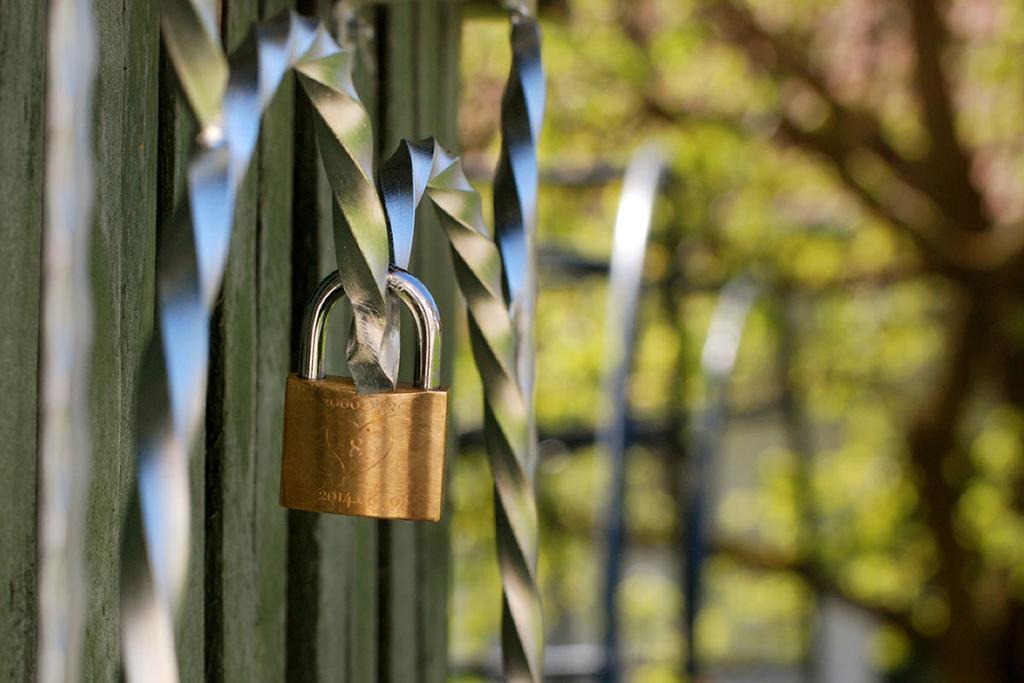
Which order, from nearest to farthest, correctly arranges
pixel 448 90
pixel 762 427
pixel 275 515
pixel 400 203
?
1. pixel 400 203
2. pixel 275 515
3. pixel 448 90
4. pixel 762 427

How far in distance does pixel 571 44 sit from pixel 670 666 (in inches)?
92.7

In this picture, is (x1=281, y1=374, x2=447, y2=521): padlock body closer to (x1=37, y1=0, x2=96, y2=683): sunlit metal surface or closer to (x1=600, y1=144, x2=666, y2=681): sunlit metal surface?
(x1=37, y1=0, x2=96, y2=683): sunlit metal surface

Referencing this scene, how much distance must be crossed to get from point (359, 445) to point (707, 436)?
10.4ft

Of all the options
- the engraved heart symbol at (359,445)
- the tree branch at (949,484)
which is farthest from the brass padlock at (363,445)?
the tree branch at (949,484)

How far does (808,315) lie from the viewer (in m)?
5.75

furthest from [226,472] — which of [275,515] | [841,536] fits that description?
[841,536]

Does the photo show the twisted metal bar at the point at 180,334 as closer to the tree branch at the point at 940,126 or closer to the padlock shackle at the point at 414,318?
the padlock shackle at the point at 414,318

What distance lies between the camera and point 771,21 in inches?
195

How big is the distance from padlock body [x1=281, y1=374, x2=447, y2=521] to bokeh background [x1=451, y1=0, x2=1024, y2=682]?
347 cm

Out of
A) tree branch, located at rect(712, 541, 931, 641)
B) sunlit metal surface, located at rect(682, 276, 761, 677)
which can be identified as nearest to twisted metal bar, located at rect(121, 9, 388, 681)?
sunlit metal surface, located at rect(682, 276, 761, 677)

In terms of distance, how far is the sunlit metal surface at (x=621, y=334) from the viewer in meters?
3.02

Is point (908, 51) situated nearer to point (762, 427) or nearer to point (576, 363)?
point (576, 363)

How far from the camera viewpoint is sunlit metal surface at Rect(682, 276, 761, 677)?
3594 millimetres

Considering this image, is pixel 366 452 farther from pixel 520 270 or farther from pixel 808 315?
pixel 808 315
